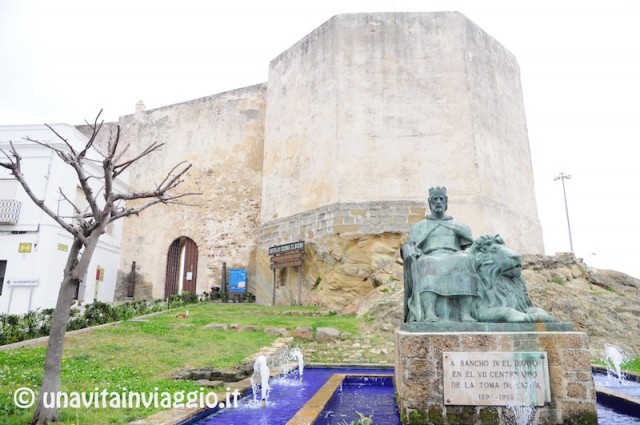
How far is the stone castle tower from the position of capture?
12.9 metres

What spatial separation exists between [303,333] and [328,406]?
414 centimetres

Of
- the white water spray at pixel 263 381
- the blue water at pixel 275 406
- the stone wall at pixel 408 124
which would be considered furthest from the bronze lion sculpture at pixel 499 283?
the stone wall at pixel 408 124

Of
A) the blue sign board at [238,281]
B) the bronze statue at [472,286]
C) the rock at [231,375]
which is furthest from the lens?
the blue sign board at [238,281]

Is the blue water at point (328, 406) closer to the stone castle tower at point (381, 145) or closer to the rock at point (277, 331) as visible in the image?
the rock at point (277, 331)

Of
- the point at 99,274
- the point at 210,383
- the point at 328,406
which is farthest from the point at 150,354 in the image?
the point at 99,274

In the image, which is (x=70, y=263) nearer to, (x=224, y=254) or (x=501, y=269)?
(x=501, y=269)

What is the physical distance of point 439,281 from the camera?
13.3 feet

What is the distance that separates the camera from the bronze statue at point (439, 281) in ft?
13.1

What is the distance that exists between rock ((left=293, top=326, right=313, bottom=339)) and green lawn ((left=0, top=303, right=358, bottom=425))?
484 millimetres

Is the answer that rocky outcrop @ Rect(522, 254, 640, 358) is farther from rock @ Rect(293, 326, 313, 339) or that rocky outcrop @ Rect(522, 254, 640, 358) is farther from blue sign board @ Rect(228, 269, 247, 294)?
blue sign board @ Rect(228, 269, 247, 294)

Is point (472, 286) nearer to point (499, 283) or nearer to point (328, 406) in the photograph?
point (499, 283)

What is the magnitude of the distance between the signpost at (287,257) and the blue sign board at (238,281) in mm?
3193

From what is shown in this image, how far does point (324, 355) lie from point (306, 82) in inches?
416

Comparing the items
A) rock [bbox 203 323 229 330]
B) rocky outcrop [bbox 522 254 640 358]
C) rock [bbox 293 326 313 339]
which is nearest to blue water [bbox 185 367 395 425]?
rock [bbox 293 326 313 339]
